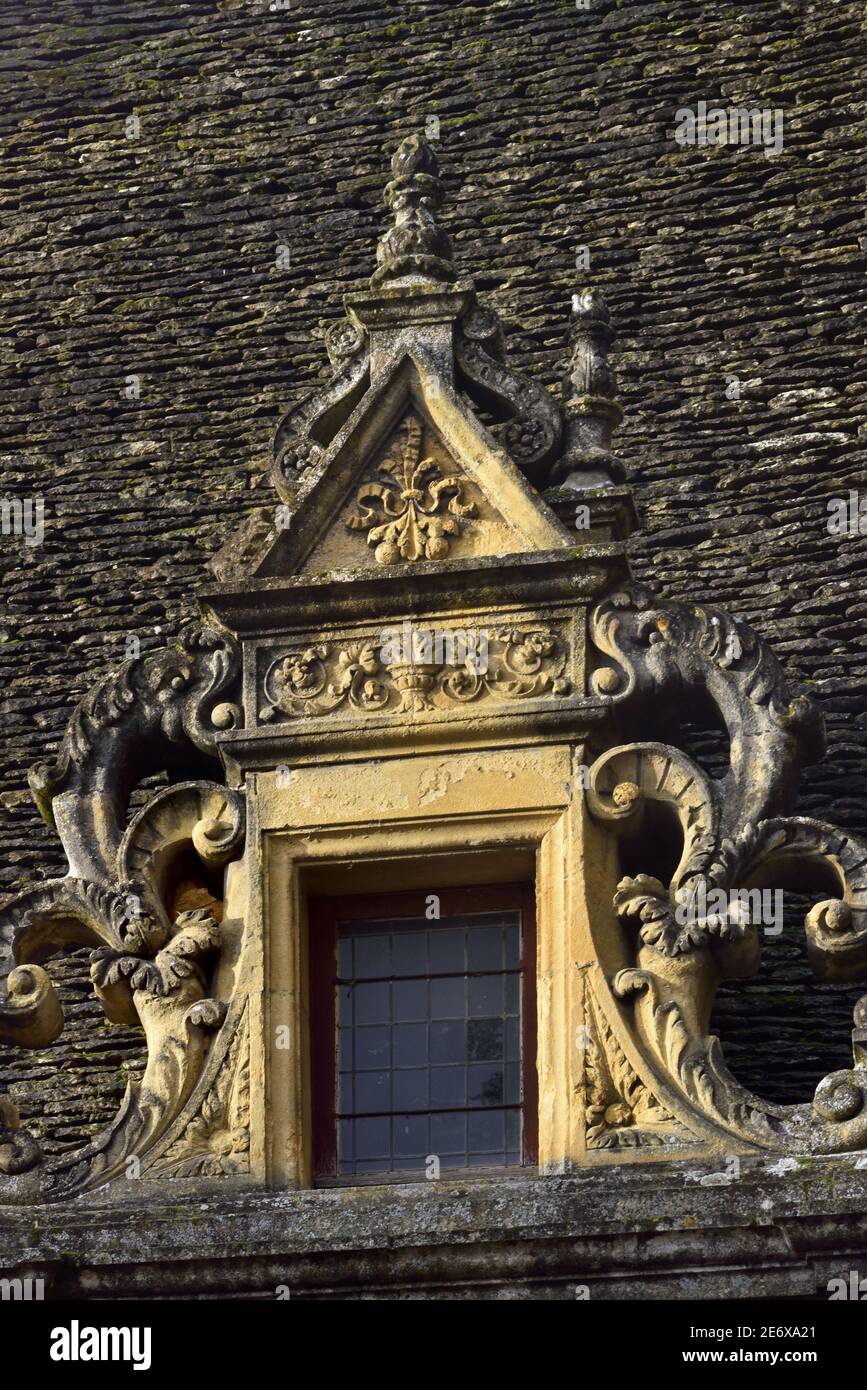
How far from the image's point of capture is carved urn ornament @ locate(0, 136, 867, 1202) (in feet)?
49.9

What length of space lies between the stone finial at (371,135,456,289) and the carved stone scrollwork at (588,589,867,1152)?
5.27 feet

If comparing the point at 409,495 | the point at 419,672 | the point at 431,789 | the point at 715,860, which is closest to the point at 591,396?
the point at 409,495

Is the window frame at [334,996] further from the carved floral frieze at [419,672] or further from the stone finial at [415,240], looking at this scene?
the stone finial at [415,240]

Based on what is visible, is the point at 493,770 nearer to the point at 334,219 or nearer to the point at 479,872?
the point at 479,872

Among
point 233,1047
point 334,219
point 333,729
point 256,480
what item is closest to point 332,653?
point 333,729

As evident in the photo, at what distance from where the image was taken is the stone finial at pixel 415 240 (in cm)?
1664

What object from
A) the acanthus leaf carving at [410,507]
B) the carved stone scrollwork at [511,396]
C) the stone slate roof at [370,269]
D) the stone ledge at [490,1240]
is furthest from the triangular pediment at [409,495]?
the stone ledge at [490,1240]

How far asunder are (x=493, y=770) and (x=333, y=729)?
1.92 ft

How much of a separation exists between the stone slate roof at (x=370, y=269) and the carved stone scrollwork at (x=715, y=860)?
4.85 ft

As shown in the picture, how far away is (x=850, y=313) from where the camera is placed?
19234 millimetres

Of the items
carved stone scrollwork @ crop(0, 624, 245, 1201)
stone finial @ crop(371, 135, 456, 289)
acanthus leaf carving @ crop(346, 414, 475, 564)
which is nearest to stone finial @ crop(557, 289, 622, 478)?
acanthus leaf carving @ crop(346, 414, 475, 564)

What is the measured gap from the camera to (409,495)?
16.3 metres

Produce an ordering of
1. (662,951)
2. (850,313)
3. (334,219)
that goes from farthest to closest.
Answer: (334,219) < (850,313) < (662,951)

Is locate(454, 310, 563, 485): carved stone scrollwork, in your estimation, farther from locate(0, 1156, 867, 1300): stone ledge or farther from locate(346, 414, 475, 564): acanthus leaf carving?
locate(0, 1156, 867, 1300): stone ledge
